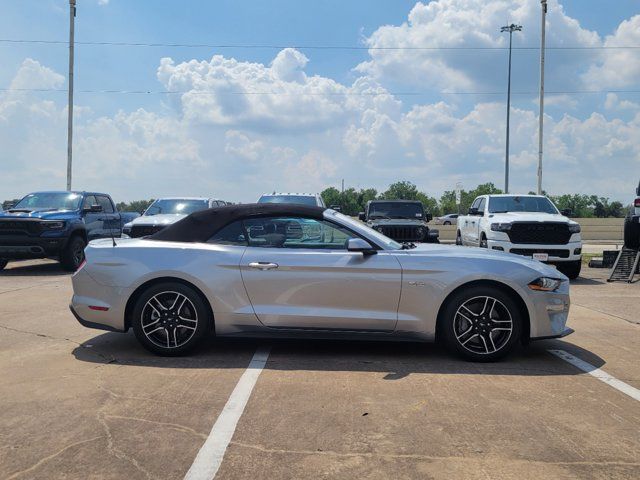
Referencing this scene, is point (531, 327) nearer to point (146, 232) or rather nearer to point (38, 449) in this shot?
point (38, 449)

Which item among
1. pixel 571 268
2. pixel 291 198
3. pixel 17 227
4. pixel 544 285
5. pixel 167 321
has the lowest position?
pixel 167 321

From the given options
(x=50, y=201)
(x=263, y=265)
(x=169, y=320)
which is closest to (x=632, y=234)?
(x=263, y=265)

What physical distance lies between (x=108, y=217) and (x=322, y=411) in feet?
43.3

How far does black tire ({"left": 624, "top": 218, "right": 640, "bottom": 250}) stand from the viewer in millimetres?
12455

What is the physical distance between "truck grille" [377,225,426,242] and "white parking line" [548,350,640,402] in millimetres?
9168

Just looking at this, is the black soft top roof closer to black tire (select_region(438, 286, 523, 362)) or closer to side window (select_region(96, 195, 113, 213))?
black tire (select_region(438, 286, 523, 362))

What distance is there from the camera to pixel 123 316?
221 inches

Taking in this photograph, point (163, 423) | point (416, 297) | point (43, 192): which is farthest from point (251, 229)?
point (43, 192)

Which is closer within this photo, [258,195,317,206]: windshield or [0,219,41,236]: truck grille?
[0,219,41,236]: truck grille

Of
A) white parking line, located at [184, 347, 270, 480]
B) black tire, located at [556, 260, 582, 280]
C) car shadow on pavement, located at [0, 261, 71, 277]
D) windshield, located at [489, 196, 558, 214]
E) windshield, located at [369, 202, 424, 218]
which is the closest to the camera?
white parking line, located at [184, 347, 270, 480]

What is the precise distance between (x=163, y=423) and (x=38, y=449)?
750 mm

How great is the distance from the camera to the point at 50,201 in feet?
47.4

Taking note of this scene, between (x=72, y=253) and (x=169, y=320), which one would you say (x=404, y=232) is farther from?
(x=169, y=320)

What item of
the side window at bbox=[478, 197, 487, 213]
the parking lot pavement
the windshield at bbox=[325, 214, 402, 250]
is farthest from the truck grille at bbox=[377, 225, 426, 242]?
the windshield at bbox=[325, 214, 402, 250]
